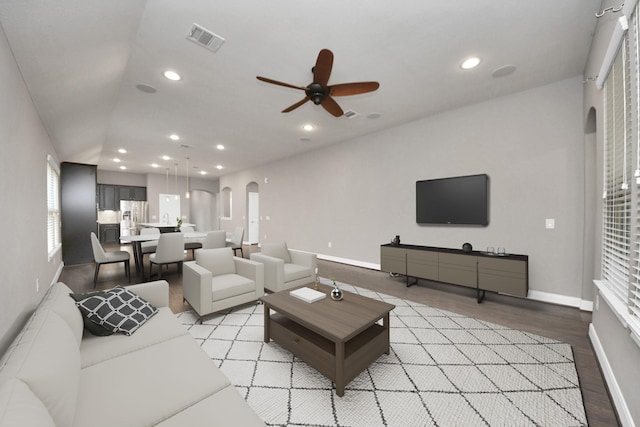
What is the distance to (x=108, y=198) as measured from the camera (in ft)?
31.7

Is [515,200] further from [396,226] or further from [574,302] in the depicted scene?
[396,226]

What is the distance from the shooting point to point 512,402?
171cm

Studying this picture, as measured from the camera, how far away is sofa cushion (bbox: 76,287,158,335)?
1.76 metres

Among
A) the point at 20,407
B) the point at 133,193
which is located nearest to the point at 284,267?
the point at 20,407

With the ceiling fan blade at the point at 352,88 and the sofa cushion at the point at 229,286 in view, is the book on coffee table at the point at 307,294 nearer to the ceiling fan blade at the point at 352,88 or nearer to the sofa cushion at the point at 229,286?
the sofa cushion at the point at 229,286

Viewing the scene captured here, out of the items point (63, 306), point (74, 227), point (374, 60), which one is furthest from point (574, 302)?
point (74, 227)

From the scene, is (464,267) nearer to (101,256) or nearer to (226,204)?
(101,256)

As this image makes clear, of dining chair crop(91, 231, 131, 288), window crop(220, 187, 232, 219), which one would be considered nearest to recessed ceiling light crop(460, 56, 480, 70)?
dining chair crop(91, 231, 131, 288)

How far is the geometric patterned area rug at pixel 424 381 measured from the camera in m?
1.59

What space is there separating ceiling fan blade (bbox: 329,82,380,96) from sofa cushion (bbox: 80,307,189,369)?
97.7 inches

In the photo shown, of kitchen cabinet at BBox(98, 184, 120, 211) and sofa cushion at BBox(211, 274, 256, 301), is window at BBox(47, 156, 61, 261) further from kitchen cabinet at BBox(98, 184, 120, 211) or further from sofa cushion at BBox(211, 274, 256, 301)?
kitchen cabinet at BBox(98, 184, 120, 211)

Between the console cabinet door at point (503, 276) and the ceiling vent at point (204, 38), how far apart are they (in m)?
4.12

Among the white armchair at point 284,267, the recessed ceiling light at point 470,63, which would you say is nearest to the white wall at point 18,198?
the white armchair at point 284,267

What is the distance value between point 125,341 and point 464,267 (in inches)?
154
